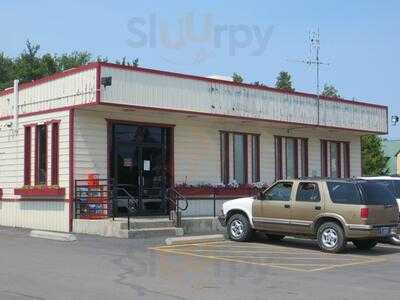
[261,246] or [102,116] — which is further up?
[102,116]

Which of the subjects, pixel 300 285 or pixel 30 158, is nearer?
pixel 300 285

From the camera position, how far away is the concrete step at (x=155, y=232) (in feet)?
60.6

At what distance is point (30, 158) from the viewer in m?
22.1

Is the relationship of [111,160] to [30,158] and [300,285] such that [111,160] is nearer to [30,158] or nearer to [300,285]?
[30,158]

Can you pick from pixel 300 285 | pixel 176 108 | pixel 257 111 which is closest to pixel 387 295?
pixel 300 285

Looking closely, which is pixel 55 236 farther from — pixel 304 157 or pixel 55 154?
pixel 304 157

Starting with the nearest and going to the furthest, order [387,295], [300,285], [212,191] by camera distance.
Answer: [387,295], [300,285], [212,191]

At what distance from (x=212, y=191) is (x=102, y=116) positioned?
493 centimetres

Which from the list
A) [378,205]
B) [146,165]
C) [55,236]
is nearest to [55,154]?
[146,165]

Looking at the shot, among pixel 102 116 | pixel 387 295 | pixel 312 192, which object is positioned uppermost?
→ pixel 102 116

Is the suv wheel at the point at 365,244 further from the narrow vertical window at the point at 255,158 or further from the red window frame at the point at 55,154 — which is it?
the red window frame at the point at 55,154

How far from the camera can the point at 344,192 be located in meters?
16.3

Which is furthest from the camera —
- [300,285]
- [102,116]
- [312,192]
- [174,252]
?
[102,116]

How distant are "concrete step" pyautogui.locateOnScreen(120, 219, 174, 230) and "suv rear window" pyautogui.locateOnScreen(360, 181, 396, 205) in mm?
6313
